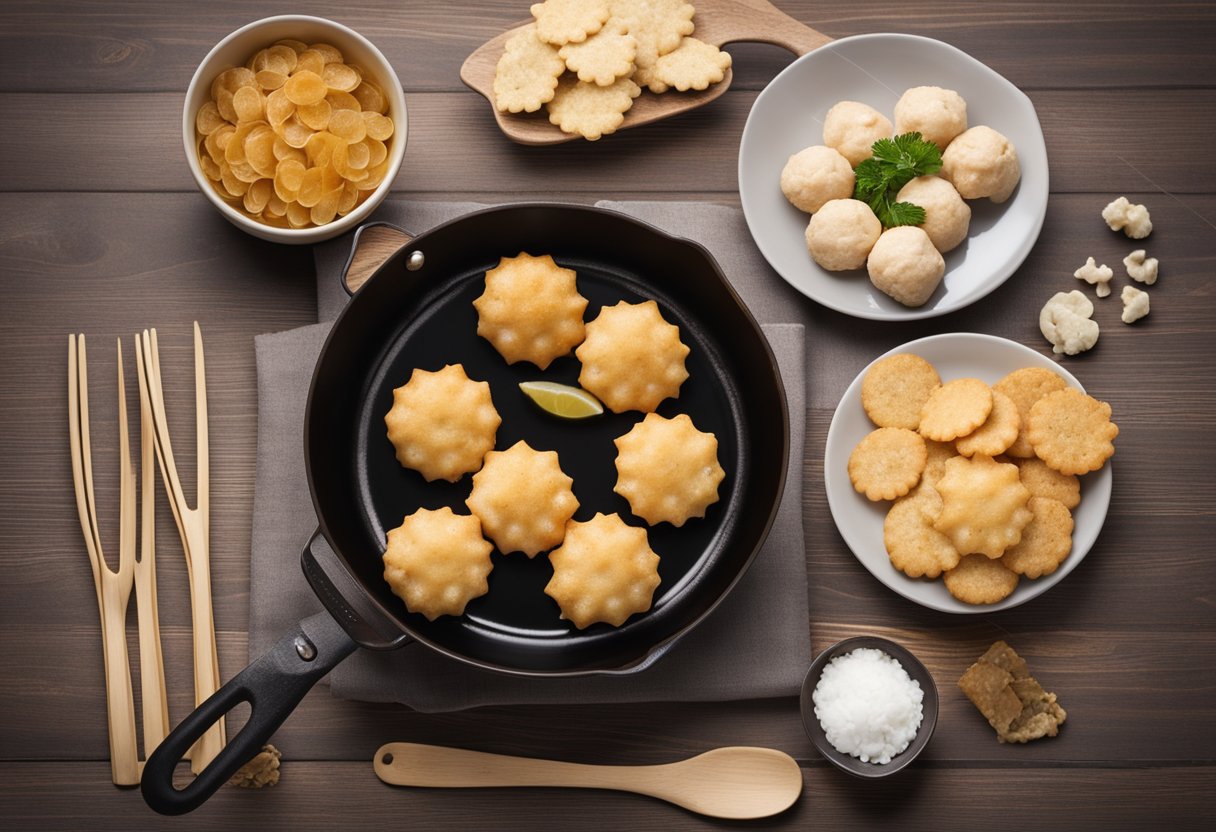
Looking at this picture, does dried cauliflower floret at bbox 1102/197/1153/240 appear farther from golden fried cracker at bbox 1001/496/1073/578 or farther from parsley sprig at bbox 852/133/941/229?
golden fried cracker at bbox 1001/496/1073/578

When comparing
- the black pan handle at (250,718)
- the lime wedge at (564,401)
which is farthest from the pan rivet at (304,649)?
the lime wedge at (564,401)

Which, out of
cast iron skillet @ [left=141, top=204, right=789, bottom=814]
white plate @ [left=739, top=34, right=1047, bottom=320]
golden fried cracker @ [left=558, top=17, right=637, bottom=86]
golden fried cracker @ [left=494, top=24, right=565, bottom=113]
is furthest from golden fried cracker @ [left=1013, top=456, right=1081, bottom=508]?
golden fried cracker @ [left=494, top=24, right=565, bottom=113]

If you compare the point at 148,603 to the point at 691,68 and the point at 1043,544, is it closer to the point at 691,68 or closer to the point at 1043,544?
the point at 691,68

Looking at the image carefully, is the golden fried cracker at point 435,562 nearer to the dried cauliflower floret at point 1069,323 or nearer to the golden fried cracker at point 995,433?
the golden fried cracker at point 995,433

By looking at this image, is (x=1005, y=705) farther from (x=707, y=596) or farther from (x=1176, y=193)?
(x=1176, y=193)

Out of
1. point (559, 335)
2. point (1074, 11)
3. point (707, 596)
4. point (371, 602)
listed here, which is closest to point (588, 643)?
point (707, 596)

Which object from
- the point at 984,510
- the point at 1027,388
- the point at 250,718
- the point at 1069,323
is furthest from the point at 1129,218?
the point at 250,718
